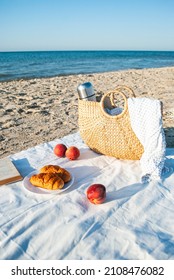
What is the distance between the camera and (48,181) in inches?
56.8

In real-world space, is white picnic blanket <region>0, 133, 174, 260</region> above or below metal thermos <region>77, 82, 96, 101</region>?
below

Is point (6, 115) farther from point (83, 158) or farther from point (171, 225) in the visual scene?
point (171, 225)

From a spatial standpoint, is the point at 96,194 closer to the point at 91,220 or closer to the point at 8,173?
the point at 91,220

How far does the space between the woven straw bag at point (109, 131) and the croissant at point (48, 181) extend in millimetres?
572

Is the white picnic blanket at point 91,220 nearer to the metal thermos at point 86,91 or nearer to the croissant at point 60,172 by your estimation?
the croissant at point 60,172

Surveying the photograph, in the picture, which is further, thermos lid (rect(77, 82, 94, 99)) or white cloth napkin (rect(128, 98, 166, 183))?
thermos lid (rect(77, 82, 94, 99))

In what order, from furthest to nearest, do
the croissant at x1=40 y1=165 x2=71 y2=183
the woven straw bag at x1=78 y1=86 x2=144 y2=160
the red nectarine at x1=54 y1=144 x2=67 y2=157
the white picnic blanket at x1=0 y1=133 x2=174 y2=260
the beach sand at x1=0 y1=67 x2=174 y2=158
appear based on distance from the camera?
1. the beach sand at x1=0 y1=67 x2=174 y2=158
2. the red nectarine at x1=54 y1=144 x2=67 y2=157
3. the woven straw bag at x1=78 y1=86 x2=144 y2=160
4. the croissant at x1=40 y1=165 x2=71 y2=183
5. the white picnic blanket at x1=0 y1=133 x2=174 y2=260

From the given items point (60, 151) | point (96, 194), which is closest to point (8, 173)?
point (60, 151)

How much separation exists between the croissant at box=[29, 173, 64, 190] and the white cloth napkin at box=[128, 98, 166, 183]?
57cm

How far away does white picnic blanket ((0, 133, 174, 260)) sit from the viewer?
1.12 meters

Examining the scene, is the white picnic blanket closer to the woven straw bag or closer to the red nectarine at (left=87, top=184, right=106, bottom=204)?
the red nectarine at (left=87, top=184, right=106, bottom=204)

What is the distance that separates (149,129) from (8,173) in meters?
0.95

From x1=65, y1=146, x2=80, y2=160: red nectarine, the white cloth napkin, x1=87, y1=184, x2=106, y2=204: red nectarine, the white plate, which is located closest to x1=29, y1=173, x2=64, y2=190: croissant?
the white plate

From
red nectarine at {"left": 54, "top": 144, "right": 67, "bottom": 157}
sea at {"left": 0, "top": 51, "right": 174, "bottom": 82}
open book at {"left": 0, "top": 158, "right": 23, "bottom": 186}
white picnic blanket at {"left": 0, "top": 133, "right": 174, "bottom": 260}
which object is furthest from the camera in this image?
sea at {"left": 0, "top": 51, "right": 174, "bottom": 82}
